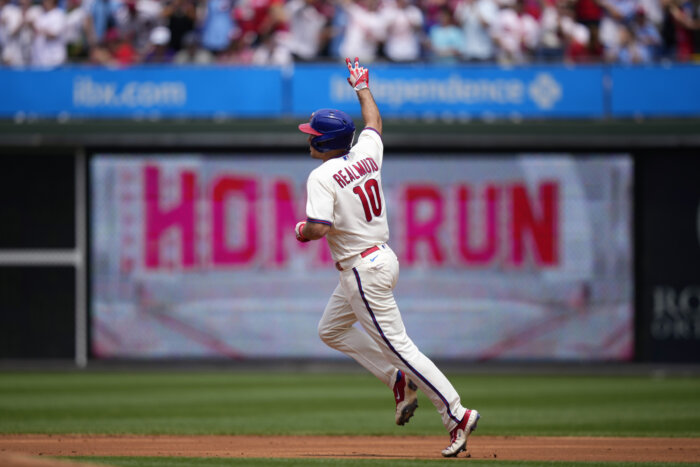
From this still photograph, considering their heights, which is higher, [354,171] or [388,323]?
[354,171]

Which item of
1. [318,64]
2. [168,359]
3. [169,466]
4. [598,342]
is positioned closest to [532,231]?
[598,342]

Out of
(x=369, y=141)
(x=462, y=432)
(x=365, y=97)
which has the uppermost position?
(x=365, y=97)

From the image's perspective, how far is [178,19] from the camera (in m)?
14.9

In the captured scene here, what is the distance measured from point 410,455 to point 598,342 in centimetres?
801

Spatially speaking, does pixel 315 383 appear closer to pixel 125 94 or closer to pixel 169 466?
pixel 125 94

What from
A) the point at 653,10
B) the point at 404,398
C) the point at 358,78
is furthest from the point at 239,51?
the point at 404,398

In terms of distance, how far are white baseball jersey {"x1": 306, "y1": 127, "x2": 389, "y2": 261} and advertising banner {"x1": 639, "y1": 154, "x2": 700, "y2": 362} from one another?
8629mm

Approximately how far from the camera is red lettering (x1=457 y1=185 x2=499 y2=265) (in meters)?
14.0

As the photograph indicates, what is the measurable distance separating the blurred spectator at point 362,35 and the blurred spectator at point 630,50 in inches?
128

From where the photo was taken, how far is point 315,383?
11.9 meters

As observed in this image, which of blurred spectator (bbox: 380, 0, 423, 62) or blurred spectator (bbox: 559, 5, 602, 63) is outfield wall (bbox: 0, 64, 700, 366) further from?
blurred spectator (bbox: 380, 0, 423, 62)

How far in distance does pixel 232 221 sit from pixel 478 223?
3.24m

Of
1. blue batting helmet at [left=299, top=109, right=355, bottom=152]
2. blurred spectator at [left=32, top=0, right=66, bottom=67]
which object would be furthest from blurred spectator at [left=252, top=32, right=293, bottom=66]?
blue batting helmet at [left=299, top=109, right=355, bottom=152]

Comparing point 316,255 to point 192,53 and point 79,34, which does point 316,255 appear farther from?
point 79,34
